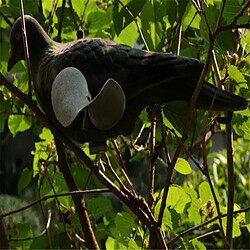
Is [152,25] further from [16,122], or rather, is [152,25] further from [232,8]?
[16,122]

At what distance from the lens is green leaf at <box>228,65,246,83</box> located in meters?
0.31

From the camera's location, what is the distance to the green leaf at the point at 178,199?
17.4 inches

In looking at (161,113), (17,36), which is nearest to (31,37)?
(17,36)

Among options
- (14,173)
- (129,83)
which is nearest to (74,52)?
(129,83)

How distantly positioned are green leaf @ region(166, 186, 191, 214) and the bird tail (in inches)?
6.6

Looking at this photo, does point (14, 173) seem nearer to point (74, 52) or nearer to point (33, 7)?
point (33, 7)

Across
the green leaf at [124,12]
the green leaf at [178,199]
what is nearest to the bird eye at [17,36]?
the green leaf at [124,12]

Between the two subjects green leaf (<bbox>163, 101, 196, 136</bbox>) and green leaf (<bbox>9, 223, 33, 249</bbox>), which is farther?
green leaf (<bbox>9, 223, 33, 249</bbox>)

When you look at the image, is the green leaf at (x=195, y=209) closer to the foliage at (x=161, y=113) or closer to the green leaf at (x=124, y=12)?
the foliage at (x=161, y=113)

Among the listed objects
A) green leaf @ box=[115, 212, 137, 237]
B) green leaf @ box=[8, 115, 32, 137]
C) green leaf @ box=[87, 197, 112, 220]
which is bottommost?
green leaf @ box=[87, 197, 112, 220]

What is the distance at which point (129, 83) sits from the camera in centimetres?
27

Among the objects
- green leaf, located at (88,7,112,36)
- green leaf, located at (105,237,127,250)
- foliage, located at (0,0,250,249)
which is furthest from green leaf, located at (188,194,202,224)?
green leaf, located at (88,7,112,36)

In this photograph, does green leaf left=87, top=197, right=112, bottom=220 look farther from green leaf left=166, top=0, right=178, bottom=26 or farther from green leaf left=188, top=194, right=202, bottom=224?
green leaf left=166, top=0, right=178, bottom=26

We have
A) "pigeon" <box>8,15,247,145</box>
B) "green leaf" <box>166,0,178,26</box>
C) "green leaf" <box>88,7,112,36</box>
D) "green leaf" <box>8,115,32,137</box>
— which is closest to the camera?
"pigeon" <box>8,15,247,145</box>
